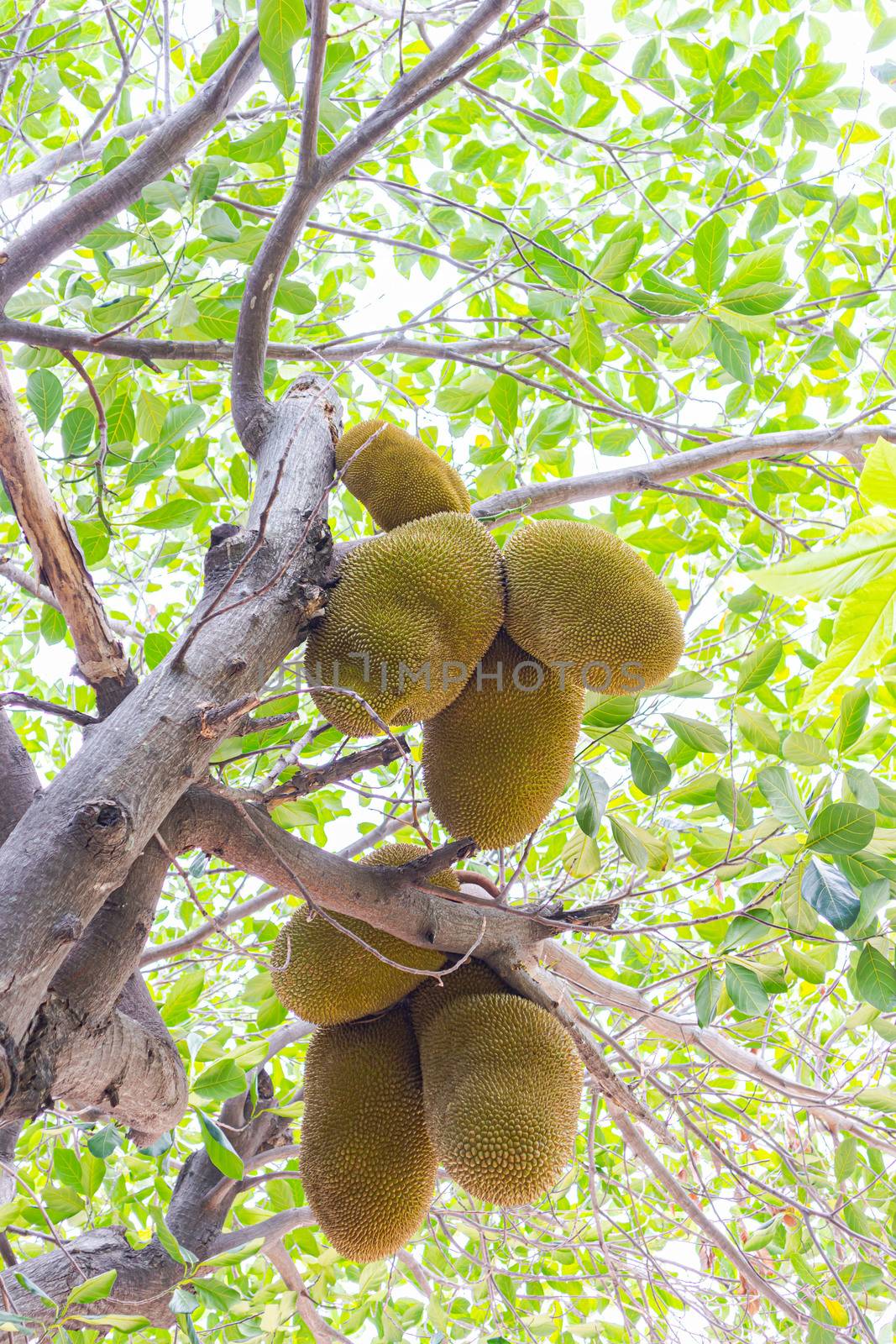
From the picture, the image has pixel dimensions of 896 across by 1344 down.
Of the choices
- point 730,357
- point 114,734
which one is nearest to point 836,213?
point 730,357

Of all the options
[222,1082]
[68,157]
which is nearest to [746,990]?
[222,1082]

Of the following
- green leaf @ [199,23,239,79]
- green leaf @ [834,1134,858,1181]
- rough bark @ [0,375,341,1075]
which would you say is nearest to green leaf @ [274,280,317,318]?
green leaf @ [199,23,239,79]

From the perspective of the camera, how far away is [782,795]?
115 cm

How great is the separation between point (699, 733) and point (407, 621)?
17.9 inches

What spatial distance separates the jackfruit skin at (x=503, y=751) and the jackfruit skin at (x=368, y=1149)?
0.31 metres

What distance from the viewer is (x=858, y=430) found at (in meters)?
1.54

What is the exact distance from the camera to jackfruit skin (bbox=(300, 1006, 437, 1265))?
1154 mm

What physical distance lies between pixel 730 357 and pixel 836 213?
74 cm

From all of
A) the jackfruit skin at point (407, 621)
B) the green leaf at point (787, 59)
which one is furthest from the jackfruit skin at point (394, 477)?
the green leaf at point (787, 59)

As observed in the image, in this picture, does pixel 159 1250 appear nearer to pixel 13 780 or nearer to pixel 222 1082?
pixel 222 1082

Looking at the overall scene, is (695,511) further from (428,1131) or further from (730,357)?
(428,1131)

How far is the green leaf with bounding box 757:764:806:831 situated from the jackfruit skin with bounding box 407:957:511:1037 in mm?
416

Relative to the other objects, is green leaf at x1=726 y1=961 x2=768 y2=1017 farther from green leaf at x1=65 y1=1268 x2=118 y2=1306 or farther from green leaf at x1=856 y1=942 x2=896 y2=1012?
green leaf at x1=65 y1=1268 x2=118 y2=1306

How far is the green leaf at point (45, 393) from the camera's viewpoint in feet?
4.48
